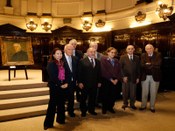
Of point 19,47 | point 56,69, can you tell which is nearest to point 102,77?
point 56,69

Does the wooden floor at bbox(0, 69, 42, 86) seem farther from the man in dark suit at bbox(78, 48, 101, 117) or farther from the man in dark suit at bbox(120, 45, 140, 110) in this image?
the man in dark suit at bbox(120, 45, 140, 110)

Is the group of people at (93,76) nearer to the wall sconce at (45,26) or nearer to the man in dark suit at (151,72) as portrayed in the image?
the man in dark suit at (151,72)

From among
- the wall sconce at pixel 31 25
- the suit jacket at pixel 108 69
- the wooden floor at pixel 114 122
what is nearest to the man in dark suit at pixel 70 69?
the wooden floor at pixel 114 122

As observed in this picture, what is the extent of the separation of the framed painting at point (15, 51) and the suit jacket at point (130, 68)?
374cm

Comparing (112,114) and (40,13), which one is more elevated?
(40,13)

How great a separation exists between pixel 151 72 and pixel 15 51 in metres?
4.77

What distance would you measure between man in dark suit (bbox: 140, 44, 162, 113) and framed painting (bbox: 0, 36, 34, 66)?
4270mm

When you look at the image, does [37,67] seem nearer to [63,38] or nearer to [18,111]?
[63,38]

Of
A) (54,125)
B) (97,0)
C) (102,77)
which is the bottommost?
(54,125)

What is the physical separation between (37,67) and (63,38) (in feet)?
7.86

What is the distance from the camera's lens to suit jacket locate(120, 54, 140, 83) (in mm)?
5996

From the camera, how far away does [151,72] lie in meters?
5.79

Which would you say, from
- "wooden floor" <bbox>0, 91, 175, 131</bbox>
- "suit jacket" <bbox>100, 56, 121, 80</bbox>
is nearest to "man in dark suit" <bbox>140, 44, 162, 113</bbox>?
"wooden floor" <bbox>0, 91, 175, 131</bbox>

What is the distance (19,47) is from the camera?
8.23 m
